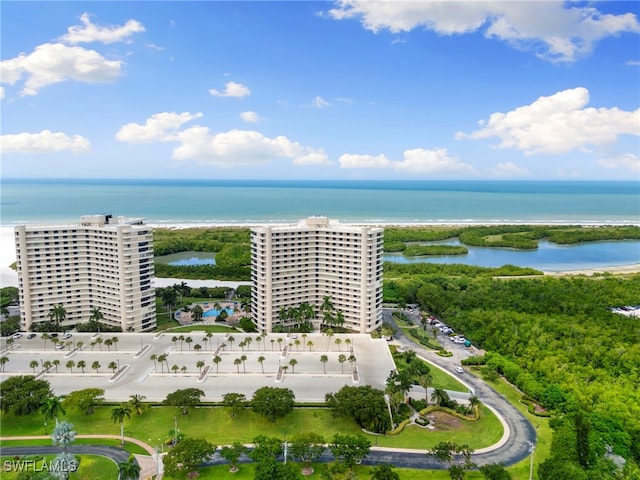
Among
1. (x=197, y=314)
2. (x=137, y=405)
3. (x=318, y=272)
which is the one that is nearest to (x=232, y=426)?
(x=137, y=405)

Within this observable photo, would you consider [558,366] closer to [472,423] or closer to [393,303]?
[472,423]

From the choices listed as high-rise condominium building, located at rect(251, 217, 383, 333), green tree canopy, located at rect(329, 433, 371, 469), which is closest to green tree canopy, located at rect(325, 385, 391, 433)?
green tree canopy, located at rect(329, 433, 371, 469)

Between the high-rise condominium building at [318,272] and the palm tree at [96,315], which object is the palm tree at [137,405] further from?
the high-rise condominium building at [318,272]

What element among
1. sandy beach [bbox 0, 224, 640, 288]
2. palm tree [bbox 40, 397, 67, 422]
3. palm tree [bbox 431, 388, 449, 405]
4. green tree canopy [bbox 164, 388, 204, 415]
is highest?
sandy beach [bbox 0, 224, 640, 288]

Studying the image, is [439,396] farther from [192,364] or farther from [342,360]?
[192,364]

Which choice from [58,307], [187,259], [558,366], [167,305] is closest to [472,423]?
[558,366]

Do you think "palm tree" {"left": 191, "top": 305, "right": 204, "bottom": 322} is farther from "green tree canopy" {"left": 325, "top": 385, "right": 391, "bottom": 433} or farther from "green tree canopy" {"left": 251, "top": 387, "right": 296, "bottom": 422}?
"green tree canopy" {"left": 325, "top": 385, "right": 391, "bottom": 433}
